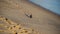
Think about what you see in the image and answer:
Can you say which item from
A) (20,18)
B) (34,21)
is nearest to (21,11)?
(20,18)

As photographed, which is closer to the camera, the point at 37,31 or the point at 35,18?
the point at 37,31

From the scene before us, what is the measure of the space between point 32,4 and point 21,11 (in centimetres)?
18

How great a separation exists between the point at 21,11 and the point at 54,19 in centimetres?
41

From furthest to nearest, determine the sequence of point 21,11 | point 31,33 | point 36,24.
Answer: point 21,11 → point 36,24 → point 31,33

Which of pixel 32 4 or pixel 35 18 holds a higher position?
pixel 32 4

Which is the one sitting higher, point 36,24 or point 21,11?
point 21,11

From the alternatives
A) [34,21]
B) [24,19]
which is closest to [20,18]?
[24,19]

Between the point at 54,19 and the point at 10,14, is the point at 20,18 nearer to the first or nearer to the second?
the point at 10,14

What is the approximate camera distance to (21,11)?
1.38 m

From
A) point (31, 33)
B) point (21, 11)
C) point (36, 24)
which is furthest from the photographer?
point (21, 11)

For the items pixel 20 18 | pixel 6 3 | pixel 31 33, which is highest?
pixel 6 3

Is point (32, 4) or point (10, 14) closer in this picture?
point (10, 14)

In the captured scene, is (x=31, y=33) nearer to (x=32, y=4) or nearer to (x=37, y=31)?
(x=37, y=31)

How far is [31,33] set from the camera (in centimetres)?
106
